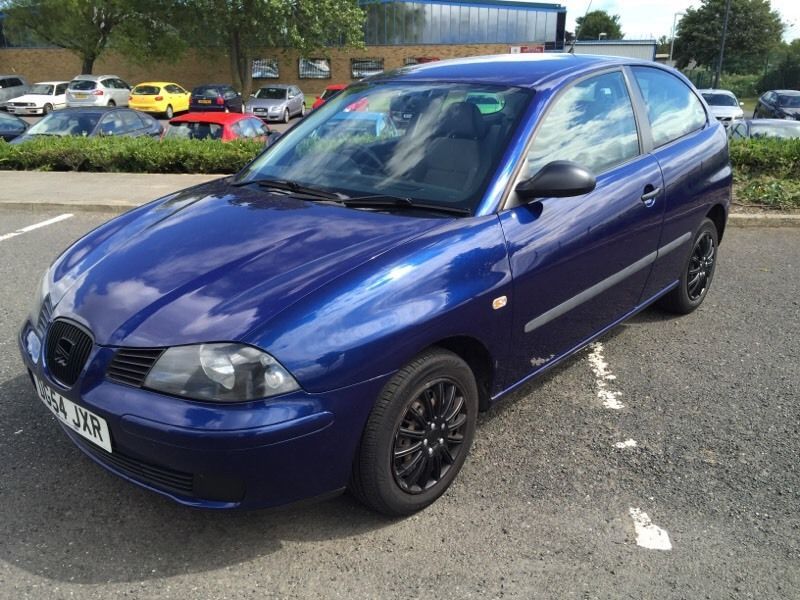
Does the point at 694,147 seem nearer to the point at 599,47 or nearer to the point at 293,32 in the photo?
the point at 293,32

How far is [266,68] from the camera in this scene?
4600cm

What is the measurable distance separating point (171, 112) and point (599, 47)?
28.1 m

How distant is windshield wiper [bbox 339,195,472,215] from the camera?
2.87 metres

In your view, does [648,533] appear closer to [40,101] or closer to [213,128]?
[213,128]

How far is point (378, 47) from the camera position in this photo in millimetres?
46500

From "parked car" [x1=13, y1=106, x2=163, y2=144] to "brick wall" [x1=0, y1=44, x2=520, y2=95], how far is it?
3431 cm

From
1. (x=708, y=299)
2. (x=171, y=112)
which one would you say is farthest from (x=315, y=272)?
(x=171, y=112)

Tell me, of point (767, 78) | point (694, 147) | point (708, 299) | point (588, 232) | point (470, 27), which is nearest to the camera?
point (588, 232)

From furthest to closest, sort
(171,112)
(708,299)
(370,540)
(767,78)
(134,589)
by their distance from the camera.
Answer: (767,78) < (171,112) < (708,299) < (370,540) < (134,589)

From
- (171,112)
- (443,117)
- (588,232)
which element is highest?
(443,117)

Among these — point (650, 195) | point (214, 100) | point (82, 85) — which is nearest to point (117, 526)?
point (650, 195)

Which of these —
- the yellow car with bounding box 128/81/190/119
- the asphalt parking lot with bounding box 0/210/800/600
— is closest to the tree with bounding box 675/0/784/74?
the yellow car with bounding box 128/81/190/119

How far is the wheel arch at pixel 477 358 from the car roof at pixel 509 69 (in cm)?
136

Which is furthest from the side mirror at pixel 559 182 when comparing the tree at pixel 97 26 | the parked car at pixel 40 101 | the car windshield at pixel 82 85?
the tree at pixel 97 26
